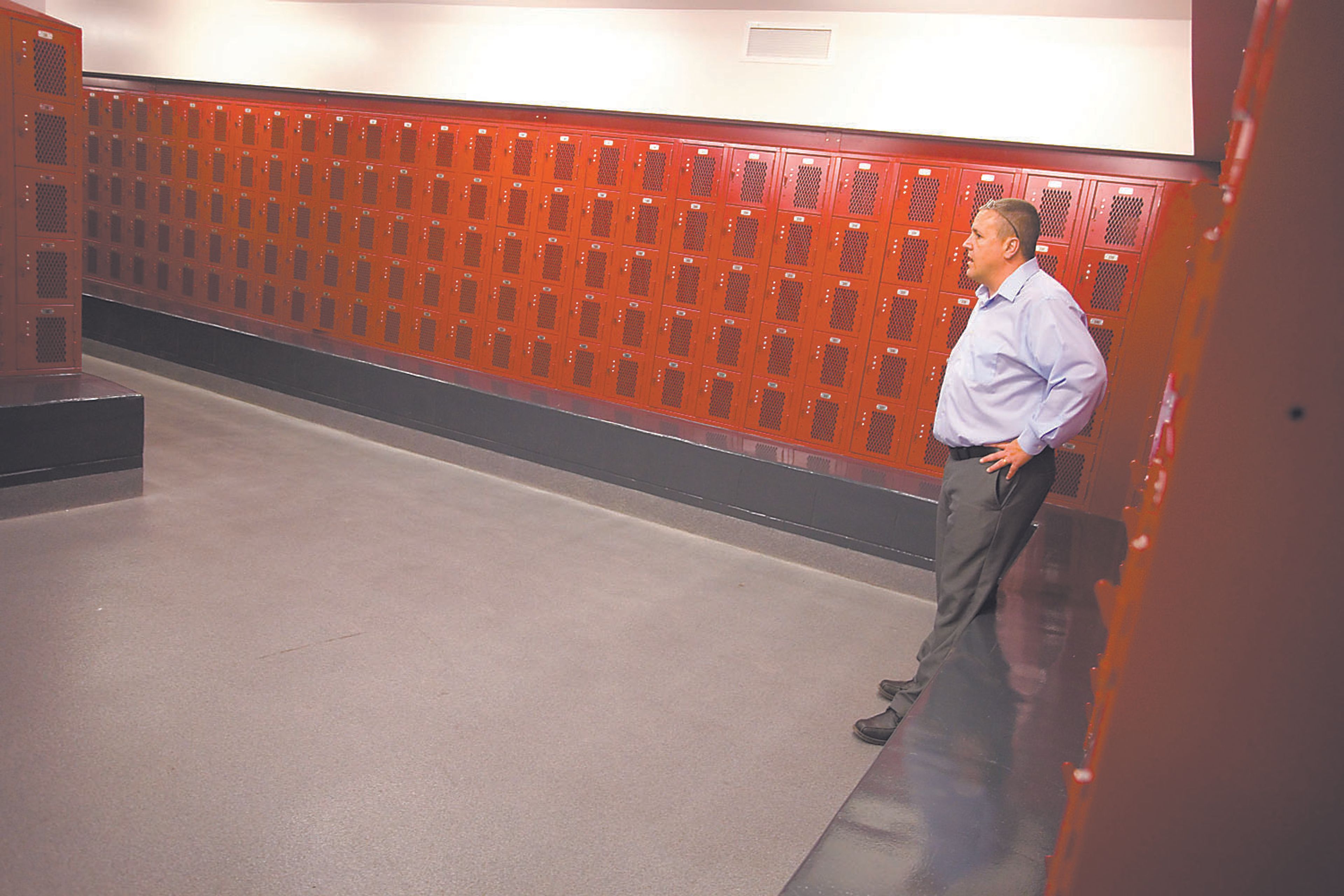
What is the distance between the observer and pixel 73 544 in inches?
128

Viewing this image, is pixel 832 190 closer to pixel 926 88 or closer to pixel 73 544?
pixel 926 88

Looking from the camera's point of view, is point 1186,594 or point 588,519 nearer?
point 1186,594

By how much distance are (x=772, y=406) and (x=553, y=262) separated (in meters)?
1.65

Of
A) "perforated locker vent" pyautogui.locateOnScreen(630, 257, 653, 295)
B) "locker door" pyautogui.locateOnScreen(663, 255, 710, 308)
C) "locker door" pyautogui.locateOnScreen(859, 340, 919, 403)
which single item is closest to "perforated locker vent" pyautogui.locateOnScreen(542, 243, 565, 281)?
"perforated locker vent" pyautogui.locateOnScreen(630, 257, 653, 295)

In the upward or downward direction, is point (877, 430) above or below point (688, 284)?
below

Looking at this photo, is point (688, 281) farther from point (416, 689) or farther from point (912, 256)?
point (416, 689)

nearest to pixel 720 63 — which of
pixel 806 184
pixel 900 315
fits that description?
pixel 806 184

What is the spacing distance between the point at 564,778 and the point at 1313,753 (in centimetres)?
191

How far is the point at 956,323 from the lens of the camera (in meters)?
4.46

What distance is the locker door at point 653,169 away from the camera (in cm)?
503

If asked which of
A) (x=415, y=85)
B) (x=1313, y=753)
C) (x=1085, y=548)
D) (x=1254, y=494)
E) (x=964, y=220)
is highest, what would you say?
(x=415, y=85)

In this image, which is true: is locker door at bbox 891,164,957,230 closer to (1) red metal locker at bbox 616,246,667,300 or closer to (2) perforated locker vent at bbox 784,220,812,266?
(2) perforated locker vent at bbox 784,220,812,266

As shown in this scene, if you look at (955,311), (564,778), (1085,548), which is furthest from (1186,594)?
(955,311)

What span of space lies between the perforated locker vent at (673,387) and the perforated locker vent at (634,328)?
24 centimetres
